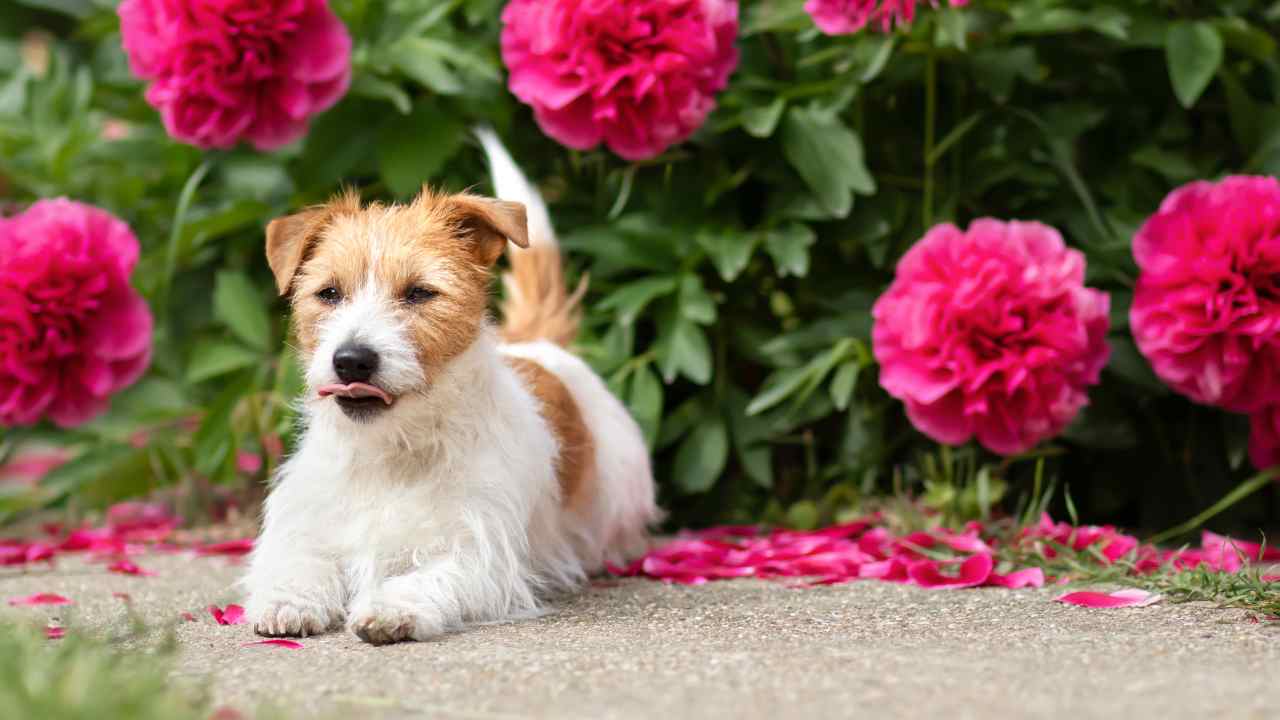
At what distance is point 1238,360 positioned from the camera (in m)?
3.77

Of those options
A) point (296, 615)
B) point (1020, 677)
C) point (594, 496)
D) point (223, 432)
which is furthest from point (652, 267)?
point (1020, 677)

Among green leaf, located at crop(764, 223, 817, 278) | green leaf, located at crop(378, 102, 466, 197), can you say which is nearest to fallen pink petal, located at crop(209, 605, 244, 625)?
A: green leaf, located at crop(378, 102, 466, 197)

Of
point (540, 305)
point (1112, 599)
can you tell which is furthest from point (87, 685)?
point (540, 305)

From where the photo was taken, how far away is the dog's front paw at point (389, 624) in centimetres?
275

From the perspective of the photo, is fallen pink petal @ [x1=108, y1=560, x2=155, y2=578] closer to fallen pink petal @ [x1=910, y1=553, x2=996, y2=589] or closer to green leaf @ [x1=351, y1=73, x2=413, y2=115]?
green leaf @ [x1=351, y1=73, x2=413, y2=115]

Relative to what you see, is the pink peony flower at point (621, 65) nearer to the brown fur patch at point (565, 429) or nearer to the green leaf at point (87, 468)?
the brown fur patch at point (565, 429)

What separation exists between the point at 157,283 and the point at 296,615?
7.58 ft

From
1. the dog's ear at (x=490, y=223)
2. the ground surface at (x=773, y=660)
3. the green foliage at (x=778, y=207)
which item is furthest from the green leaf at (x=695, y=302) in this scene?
the ground surface at (x=773, y=660)

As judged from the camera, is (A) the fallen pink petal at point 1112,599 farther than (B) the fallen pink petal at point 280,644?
Yes

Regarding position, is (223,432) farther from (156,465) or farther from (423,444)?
(423,444)

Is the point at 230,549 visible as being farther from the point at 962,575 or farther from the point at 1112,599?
the point at 1112,599

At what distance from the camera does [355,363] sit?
297 cm

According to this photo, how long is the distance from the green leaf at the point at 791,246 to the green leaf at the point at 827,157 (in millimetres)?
111

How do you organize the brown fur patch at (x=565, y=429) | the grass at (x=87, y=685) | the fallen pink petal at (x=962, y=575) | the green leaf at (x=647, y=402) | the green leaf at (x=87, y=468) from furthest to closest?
the green leaf at (x=87, y=468), the green leaf at (x=647, y=402), the brown fur patch at (x=565, y=429), the fallen pink petal at (x=962, y=575), the grass at (x=87, y=685)
